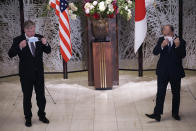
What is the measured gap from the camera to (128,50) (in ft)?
27.0

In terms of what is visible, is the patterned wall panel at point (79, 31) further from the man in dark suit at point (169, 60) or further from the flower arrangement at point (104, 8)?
the man in dark suit at point (169, 60)

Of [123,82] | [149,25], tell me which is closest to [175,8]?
[149,25]

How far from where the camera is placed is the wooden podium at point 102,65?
22.4ft

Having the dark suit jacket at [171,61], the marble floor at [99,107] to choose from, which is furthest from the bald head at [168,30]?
the marble floor at [99,107]

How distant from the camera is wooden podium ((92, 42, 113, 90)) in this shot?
22.4 ft

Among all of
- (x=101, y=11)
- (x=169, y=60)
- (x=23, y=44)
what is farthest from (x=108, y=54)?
(x=23, y=44)

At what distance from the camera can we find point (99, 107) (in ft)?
19.6

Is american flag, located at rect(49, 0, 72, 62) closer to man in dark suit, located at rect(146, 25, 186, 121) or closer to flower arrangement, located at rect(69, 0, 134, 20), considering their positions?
flower arrangement, located at rect(69, 0, 134, 20)

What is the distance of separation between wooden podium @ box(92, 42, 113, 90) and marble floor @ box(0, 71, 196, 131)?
0.17 meters

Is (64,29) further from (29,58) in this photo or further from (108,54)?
(29,58)

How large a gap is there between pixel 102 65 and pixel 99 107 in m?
1.16

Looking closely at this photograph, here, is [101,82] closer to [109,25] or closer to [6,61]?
[109,25]

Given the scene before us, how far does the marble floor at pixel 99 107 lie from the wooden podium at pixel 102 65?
0.17m

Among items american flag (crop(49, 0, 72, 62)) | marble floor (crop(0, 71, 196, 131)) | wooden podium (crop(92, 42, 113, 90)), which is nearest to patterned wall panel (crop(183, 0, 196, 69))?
marble floor (crop(0, 71, 196, 131))
